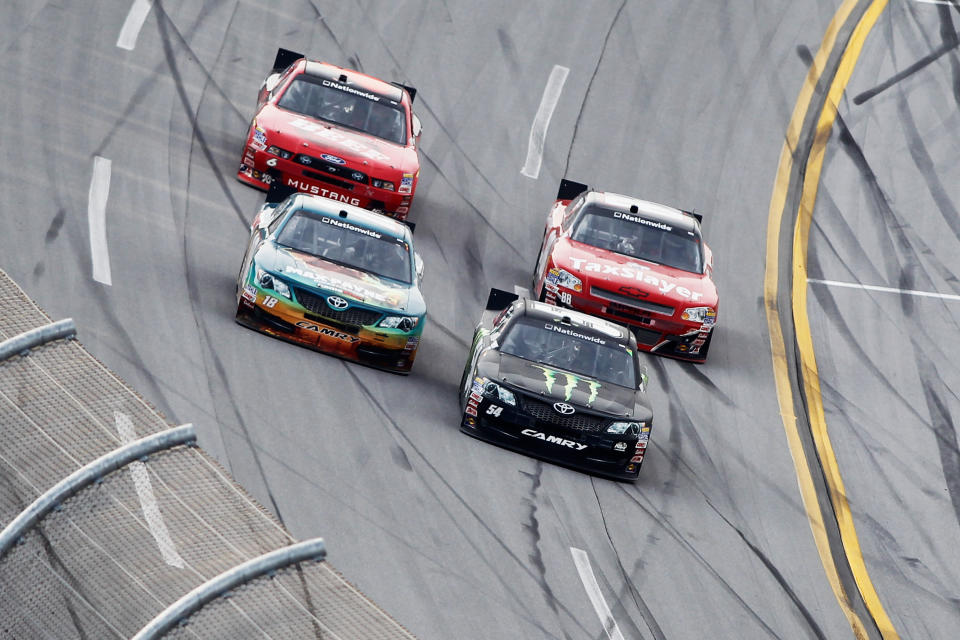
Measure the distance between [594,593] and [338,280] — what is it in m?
4.78

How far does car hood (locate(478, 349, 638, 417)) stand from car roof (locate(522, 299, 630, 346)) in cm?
85

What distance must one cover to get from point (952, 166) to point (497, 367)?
14.1 m

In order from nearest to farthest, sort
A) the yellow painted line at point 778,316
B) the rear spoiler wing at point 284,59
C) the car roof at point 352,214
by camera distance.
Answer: the yellow painted line at point 778,316 → the car roof at point 352,214 → the rear spoiler wing at point 284,59

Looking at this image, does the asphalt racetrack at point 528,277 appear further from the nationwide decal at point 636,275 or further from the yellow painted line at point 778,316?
the nationwide decal at point 636,275

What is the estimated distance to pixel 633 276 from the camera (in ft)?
60.2

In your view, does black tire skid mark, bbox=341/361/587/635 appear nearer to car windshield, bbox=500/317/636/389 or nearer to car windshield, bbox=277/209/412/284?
car windshield, bbox=277/209/412/284

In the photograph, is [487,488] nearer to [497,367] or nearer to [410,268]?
[497,367]

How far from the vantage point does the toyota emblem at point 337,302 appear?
616 inches

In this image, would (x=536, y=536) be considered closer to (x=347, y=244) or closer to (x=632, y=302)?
(x=347, y=244)

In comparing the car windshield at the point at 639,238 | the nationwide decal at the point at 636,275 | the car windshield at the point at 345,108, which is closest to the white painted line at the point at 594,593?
the nationwide decal at the point at 636,275

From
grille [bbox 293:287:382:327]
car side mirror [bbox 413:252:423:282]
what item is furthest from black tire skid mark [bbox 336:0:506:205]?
grille [bbox 293:287:382:327]

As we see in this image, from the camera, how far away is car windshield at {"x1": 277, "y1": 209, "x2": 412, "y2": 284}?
16453 mm

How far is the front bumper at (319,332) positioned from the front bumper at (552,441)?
1.27 metres

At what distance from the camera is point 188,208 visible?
61.6 feet
